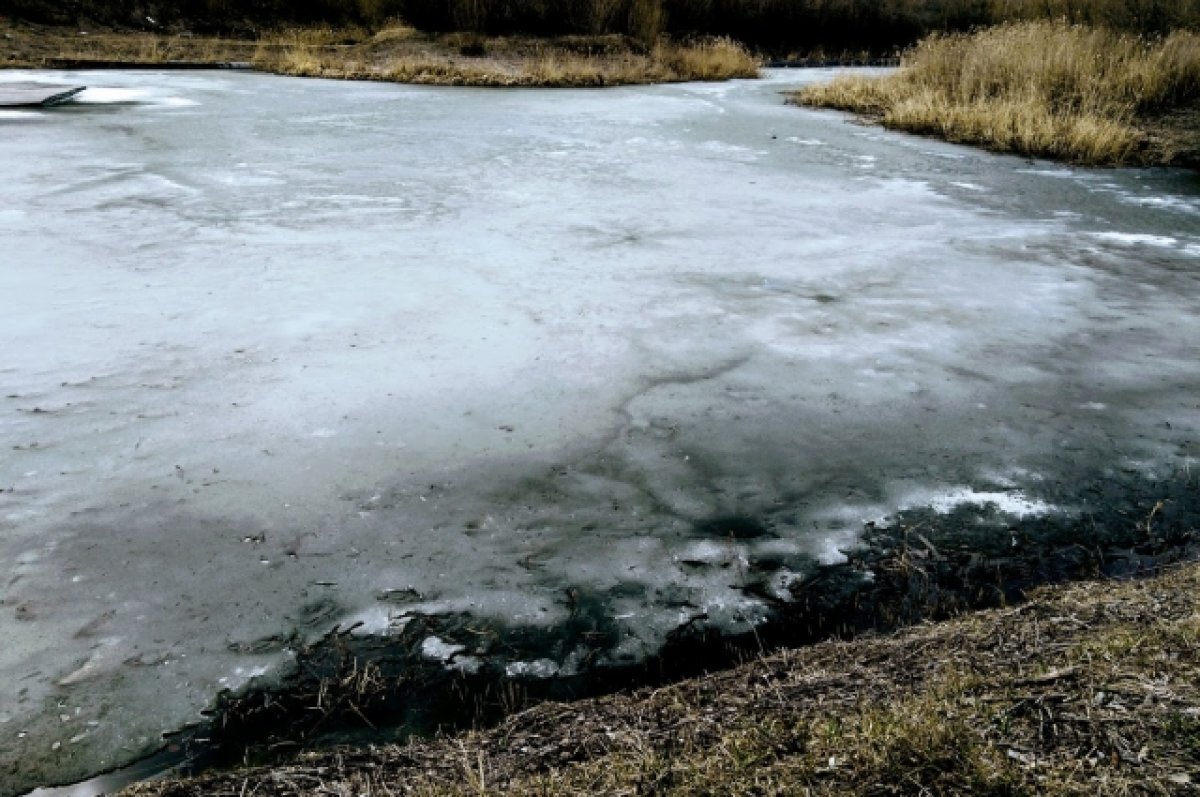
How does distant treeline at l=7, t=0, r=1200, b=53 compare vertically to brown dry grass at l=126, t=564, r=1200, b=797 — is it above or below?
above

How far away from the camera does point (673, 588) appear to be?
2.52 metres

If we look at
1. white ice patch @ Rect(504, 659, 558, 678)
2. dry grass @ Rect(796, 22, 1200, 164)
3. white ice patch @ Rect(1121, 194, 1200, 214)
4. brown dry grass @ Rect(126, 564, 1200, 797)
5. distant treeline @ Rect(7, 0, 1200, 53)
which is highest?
Result: distant treeline @ Rect(7, 0, 1200, 53)

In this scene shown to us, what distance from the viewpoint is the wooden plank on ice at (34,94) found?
10.6 metres

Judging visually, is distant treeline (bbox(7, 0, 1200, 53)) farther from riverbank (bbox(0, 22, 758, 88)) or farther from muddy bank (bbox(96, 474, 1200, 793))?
muddy bank (bbox(96, 474, 1200, 793))

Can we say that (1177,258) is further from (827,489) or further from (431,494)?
(431,494)

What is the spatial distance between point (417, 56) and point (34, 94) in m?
8.42

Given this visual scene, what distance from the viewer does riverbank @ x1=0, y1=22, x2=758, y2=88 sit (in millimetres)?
16391

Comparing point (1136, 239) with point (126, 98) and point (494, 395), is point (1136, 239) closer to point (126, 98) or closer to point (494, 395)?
point (494, 395)

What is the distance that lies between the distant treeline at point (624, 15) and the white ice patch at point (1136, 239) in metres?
10.6

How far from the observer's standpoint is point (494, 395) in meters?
3.62

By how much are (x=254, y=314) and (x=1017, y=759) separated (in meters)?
3.77

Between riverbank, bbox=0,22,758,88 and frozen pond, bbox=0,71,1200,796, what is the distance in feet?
32.2

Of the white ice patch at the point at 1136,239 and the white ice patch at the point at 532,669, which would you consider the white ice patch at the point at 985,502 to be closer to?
the white ice patch at the point at 532,669

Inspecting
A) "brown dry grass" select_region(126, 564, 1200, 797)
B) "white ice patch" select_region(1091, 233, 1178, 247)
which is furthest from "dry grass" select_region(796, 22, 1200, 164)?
"brown dry grass" select_region(126, 564, 1200, 797)
